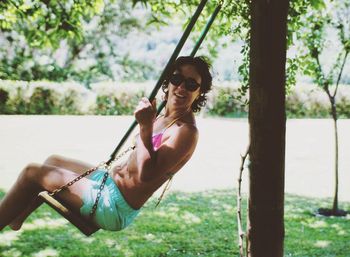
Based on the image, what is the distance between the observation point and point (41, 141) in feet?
46.8

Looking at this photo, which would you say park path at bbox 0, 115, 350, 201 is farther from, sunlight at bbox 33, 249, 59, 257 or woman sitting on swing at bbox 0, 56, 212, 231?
woman sitting on swing at bbox 0, 56, 212, 231

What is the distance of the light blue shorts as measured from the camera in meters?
2.92

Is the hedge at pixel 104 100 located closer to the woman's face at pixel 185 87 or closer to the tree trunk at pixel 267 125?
the woman's face at pixel 185 87

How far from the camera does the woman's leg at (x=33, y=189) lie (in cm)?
293

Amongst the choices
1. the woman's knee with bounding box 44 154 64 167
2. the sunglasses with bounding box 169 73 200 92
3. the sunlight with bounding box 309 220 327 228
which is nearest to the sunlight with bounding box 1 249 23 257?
the woman's knee with bounding box 44 154 64 167

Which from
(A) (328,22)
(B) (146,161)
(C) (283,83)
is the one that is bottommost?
(B) (146,161)

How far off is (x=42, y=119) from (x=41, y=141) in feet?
14.9

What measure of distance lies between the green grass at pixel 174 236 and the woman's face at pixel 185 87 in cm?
265

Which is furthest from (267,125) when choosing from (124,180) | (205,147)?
(205,147)

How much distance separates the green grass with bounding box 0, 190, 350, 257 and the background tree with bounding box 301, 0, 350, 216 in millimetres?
1114

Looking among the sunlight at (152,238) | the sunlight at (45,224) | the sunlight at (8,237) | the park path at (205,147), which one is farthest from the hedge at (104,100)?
the sunlight at (8,237)

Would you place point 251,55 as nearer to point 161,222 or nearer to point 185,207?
point 161,222

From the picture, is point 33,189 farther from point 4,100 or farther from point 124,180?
point 4,100

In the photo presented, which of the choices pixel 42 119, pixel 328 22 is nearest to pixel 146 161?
pixel 328 22
